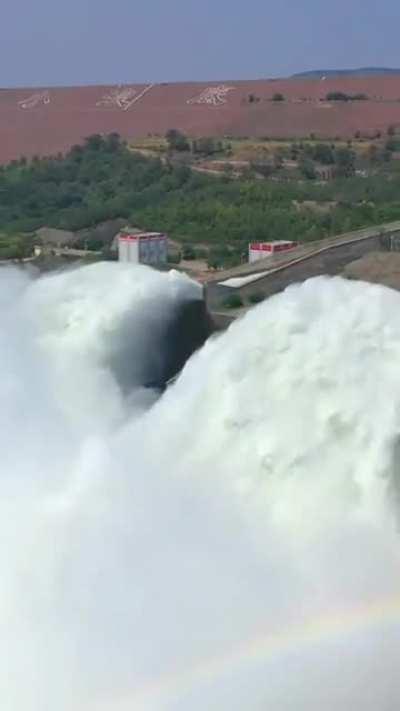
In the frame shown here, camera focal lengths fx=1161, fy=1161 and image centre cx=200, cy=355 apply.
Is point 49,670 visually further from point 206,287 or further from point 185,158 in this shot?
point 185,158

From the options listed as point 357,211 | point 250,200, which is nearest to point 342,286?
point 357,211

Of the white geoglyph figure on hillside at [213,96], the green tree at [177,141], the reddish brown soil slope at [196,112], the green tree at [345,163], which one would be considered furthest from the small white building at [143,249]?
the white geoglyph figure on hillside at [213,96]

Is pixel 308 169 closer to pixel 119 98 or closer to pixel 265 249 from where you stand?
pixel 265 249

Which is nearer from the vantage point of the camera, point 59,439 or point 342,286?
point 342,286

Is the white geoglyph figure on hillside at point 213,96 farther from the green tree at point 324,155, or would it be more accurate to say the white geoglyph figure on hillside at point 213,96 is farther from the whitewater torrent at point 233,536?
the whitewater torrent at point 233,536

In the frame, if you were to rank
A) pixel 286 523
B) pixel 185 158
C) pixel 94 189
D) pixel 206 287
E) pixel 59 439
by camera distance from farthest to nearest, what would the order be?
pixel 185 158
pixel 94 189
pixel 206 287
pixel 59 439
pixel 286 523

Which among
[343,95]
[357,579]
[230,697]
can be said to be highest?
[343,95]
